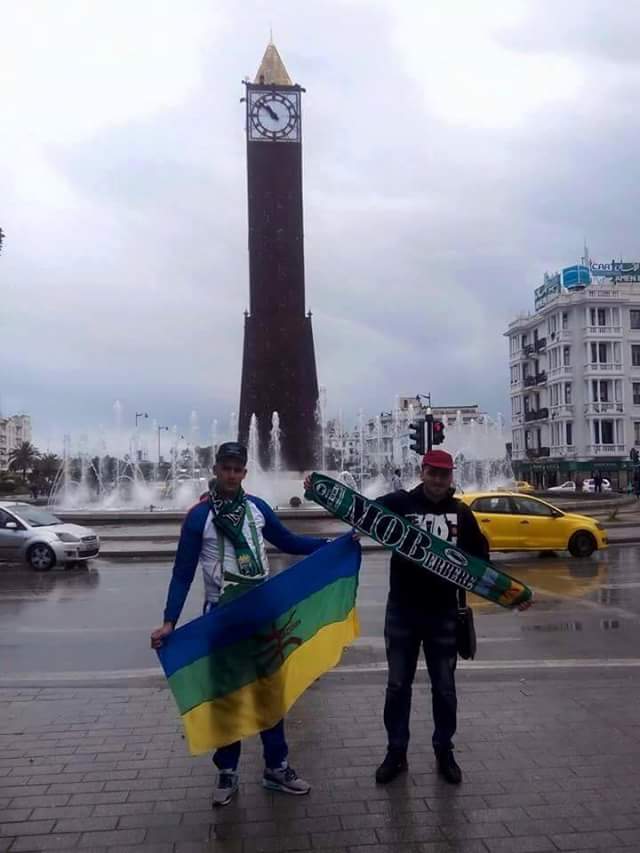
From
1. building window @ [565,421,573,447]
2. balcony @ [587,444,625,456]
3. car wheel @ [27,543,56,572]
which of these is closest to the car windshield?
car wheel @ [27,543,56,572]

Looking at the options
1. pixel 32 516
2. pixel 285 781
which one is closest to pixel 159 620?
pixel 285 781

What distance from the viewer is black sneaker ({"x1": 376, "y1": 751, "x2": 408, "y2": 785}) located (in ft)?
15.6

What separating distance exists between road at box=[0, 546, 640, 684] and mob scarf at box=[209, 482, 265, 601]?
11.1 feet

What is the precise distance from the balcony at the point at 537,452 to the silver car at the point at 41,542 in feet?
191

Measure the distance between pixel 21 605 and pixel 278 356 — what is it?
30159 mm

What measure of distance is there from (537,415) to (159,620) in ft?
217

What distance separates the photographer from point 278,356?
41344 millimetres

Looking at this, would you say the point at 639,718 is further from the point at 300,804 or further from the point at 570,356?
the point at 570,356

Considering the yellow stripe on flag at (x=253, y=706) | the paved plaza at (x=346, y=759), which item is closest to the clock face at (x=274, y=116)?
the paved plaza at (x=346, y=759)

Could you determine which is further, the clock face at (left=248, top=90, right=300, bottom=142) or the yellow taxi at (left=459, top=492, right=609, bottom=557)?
the clock face at (left=248, top=90, right=300, bottom=142)

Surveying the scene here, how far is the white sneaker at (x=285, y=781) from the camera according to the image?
4.63m

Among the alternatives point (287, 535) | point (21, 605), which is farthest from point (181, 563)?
point (21, 605)

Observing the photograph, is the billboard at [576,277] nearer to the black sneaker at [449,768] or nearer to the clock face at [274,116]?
the clock face at [274,116]

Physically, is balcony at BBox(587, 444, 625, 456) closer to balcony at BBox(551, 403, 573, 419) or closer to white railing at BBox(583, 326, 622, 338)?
balcony at BBox(551, 403, 573, 419)
